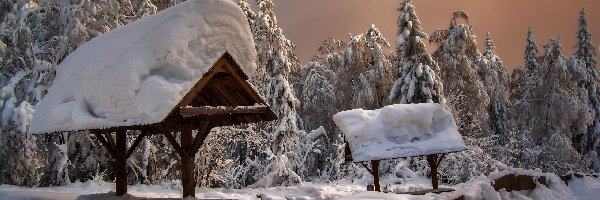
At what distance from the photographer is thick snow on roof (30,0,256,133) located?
9820 mm

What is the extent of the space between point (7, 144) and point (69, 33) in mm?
4437

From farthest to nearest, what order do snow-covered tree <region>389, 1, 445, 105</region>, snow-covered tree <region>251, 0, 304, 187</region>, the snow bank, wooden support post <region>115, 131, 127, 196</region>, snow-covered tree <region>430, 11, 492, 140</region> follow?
1. snow-covered tree <region>430, 11, 492, 140</region>
2. snow-covered tree <region>389, 1, 445, 105</region>
3. snow-covered tree <region>251, 0, 304, 187</region>
4. wooden support post <region>115, 131, 127, 196</region>
5. the snow bank

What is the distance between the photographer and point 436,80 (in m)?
26.2

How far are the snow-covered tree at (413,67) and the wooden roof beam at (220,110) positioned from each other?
1635 cm

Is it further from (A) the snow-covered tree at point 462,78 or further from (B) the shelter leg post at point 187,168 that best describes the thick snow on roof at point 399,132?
(A) the snow-covered tree at point 462,78

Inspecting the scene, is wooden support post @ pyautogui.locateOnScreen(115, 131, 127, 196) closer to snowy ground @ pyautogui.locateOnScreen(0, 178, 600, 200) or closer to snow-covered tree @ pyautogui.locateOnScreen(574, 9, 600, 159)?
snowy ground @ pyautogui.locateOnScreen(0, 178, 600, 200)

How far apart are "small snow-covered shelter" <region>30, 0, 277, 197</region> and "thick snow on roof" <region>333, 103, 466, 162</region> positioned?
285 inches

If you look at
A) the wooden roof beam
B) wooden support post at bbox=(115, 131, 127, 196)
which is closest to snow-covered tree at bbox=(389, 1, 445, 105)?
the wooden roof beam

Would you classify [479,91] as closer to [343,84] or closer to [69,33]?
[343,84]

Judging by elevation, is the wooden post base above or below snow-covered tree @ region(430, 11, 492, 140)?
below

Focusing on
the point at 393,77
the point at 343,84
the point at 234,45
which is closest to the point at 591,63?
the point at 393,77

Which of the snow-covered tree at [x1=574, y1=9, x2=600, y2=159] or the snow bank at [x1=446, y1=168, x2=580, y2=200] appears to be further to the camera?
the snow-covered tree at [x1=574, y1=9, x2=600, y2=159]

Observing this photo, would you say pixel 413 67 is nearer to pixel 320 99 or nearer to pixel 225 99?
pixel 320 99

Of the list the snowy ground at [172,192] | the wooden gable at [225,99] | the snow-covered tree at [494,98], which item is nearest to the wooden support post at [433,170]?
the snowy ground at [172,192]
